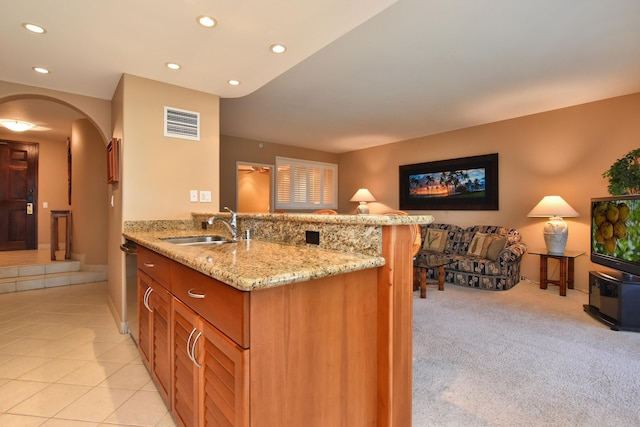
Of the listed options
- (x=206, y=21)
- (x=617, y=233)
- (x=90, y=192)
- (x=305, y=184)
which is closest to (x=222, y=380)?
(x=206, y=21)

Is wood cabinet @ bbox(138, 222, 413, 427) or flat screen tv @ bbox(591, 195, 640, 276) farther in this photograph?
flat screen tv @ bbox(591, 195, 640, 276)

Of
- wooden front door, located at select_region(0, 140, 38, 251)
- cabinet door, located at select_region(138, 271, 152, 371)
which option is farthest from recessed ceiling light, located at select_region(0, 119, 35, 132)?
cabinet door, located at select_region(138, 271, 152, 371)

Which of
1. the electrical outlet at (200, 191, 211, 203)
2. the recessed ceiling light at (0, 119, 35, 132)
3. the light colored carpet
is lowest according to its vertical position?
the light colored carpet

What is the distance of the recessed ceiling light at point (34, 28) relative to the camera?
6.84 ft

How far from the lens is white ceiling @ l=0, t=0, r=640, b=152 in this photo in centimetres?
199

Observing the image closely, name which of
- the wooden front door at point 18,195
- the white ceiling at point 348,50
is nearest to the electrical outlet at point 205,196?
the white ceiling at point 348,50

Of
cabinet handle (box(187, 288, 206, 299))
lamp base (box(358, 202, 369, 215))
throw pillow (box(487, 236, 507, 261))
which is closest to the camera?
cabinet handle (box(187, 288, 206, 299))

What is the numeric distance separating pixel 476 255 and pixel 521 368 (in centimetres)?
279

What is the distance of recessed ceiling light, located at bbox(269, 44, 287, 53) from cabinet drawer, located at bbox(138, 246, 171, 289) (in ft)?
5.59

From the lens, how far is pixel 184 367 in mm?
1391

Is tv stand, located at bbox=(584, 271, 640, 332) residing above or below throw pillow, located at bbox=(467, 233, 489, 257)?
below

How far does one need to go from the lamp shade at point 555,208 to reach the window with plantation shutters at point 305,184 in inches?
179

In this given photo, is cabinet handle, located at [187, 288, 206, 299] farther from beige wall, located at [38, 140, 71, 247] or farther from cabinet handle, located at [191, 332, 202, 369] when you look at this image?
beige wall, located at [38, 140, 71, 247]

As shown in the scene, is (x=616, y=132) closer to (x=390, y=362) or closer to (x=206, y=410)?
(x=390, y=362)
